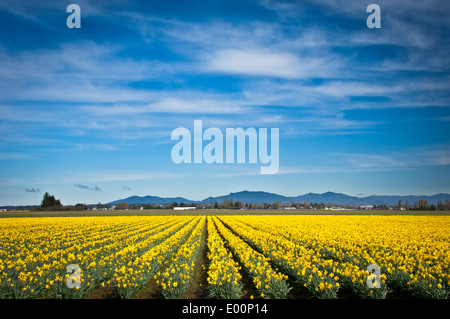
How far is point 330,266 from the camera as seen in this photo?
41.7ft

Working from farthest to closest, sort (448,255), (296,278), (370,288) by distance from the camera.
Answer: (448,255), (296,278), (370,288)

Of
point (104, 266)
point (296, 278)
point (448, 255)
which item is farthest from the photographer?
point (448, 255)
